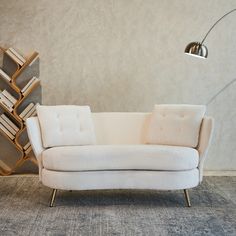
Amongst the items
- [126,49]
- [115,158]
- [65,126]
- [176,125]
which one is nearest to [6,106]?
[65,126]

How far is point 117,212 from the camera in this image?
3359mm

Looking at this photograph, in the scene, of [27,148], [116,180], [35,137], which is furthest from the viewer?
[27,148]

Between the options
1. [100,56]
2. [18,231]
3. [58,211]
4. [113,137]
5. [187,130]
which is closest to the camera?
[18,231]

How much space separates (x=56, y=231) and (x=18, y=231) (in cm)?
25

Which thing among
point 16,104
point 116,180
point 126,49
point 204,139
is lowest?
A: point 204,139

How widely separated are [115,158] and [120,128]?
76 centimetres

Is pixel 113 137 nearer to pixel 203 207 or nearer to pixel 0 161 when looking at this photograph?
pixel 203 207

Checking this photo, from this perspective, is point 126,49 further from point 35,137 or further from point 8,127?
point 35,137

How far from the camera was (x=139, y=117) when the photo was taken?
4.20 m

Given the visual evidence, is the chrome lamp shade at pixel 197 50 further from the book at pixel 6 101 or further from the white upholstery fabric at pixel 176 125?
the book at pixel 6 101

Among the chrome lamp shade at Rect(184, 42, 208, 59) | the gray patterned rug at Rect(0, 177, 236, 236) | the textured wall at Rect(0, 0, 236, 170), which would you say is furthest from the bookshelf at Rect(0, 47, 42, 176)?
the chrome lamp shade at Rect(184, 42, 208, 59)

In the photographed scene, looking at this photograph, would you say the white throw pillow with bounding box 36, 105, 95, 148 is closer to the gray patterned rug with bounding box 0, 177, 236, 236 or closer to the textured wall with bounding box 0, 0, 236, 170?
the gray patterned rug with bounding box 0, 177, 236, 236

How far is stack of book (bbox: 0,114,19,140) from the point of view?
186 inches

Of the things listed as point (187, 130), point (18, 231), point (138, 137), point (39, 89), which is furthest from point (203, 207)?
point (39, 89)
